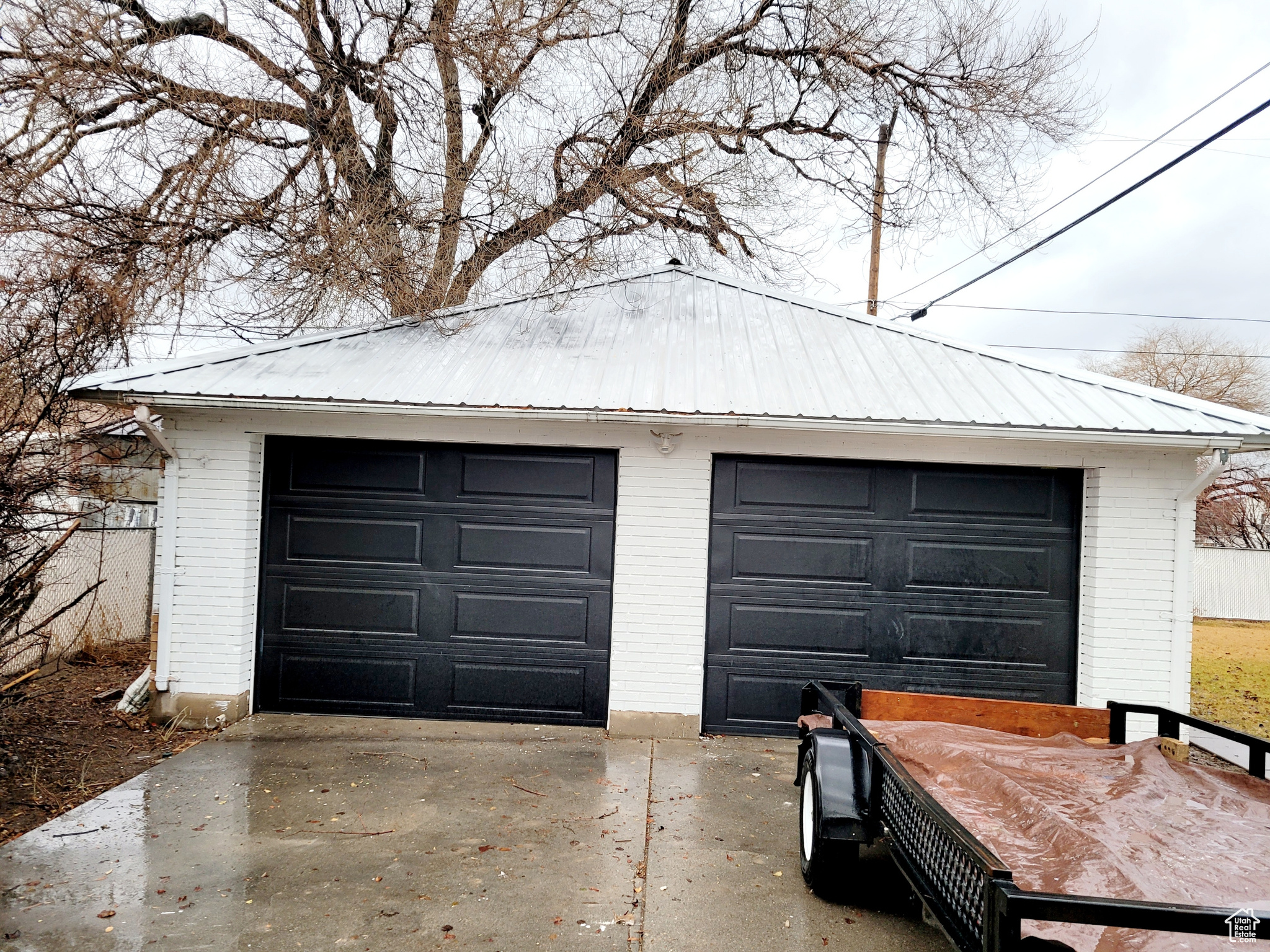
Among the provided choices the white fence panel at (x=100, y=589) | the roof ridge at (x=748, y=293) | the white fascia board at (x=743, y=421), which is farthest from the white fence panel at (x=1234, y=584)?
the white fence panel at (x=100, y=589)

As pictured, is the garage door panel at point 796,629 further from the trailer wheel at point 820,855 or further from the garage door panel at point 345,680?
the garage door panel at point 345,680

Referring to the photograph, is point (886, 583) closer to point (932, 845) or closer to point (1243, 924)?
point (932, 845)

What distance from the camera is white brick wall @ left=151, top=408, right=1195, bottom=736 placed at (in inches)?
252

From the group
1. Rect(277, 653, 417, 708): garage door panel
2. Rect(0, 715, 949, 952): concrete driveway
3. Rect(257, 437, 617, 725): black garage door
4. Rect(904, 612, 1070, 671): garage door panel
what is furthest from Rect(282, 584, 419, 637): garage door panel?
Rect(904, 612, 1070, 671): garage door panel

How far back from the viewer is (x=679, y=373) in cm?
659

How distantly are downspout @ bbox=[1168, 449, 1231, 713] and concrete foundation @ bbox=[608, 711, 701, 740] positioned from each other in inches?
148

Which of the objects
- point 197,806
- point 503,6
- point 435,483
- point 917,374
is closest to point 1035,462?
point 917,374

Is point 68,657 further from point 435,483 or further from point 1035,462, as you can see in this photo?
point 1035,462

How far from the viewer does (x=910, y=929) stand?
11.8ft

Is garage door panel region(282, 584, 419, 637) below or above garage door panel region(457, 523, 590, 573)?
below

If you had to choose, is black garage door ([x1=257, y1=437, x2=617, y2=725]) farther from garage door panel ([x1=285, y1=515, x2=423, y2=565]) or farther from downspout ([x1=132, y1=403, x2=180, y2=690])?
downspout ([x1=132, y1=403, x2=180, y2=690])

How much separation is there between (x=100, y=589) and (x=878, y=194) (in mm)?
11252

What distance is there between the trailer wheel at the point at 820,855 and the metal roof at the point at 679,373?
282 centimetres

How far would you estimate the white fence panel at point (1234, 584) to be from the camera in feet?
61.1
